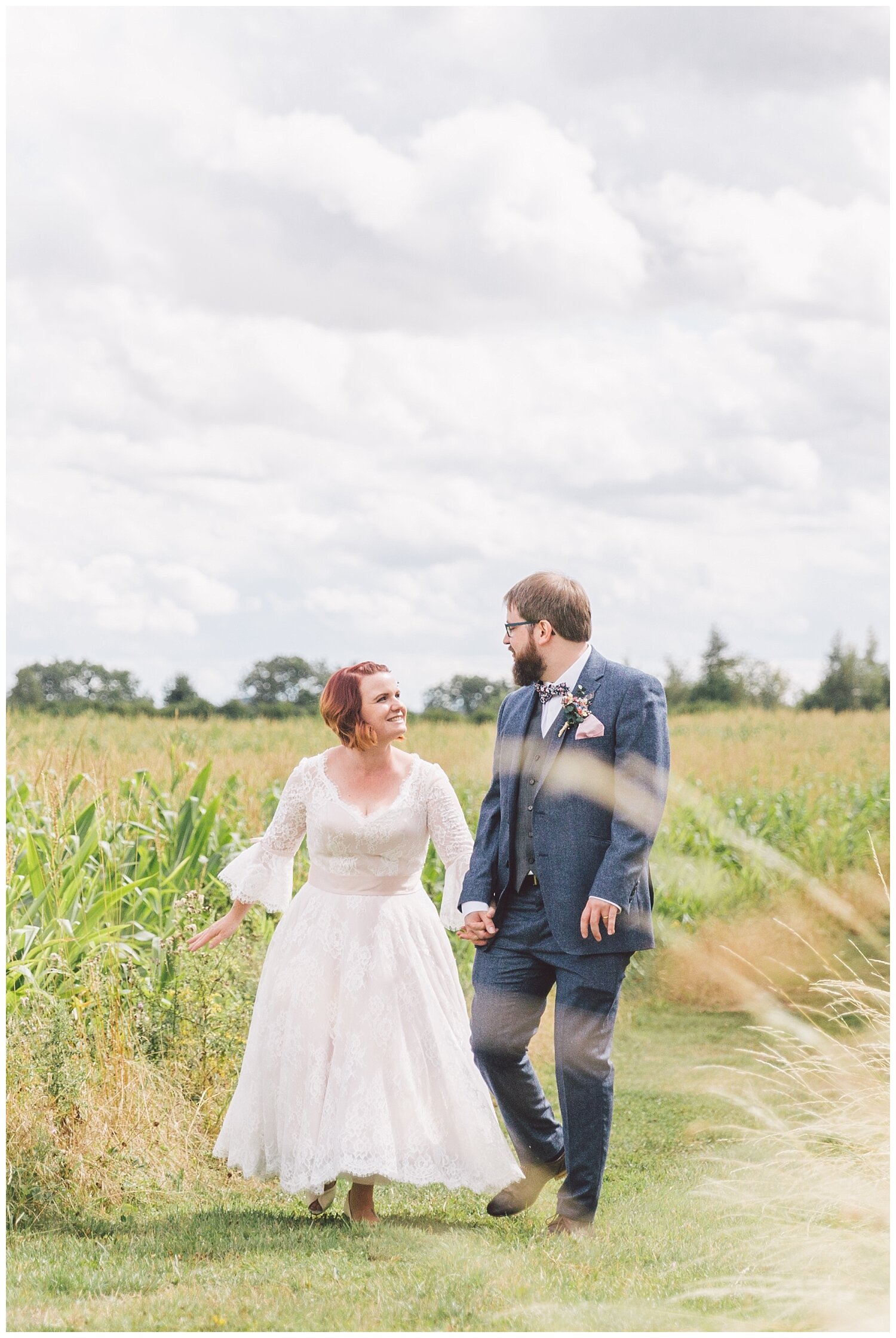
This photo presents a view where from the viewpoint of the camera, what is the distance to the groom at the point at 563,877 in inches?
158

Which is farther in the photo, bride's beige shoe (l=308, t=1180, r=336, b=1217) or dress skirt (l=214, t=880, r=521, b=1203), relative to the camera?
bride's beige shoe (l=308, t=1180, r=336, b=1217)

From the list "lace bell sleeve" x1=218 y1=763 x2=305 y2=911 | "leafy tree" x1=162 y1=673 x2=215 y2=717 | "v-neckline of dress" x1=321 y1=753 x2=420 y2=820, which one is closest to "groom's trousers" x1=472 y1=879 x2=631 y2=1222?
Result: "v-neckline of dress" x1=321 y1=753 x2=420 y2=820

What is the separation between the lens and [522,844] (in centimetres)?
420

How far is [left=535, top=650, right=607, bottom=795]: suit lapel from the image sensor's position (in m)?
4.14

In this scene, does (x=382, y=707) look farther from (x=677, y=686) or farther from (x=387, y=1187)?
(x=677, y=686)

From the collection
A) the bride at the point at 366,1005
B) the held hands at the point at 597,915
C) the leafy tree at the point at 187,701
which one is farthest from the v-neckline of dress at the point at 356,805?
the leafy tree at the point at 187,701

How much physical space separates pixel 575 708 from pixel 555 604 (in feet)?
1.16

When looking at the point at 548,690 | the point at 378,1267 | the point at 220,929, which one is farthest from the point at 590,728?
the point at 378,1267

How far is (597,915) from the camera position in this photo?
3904mm

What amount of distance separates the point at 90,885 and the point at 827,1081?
4.30m

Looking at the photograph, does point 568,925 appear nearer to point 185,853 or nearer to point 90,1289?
point 90,1289

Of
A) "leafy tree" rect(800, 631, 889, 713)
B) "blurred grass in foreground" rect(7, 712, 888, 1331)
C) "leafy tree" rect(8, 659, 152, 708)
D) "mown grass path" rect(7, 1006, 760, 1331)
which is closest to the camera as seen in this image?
"mown grass path" rect(7, 1006, 760, 1331)

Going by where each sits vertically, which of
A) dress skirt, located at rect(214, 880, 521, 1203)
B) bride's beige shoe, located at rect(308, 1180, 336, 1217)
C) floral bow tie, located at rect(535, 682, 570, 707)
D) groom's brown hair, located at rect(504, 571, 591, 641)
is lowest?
bride's beige shoe, located at rect(308, 1180, 336, 1217)

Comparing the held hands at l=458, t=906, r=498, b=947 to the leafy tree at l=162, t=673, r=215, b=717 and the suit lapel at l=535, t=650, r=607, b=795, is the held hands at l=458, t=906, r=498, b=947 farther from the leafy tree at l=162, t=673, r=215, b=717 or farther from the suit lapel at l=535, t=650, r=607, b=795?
the leafy tree at l=162, t=673, r=215, b=717
